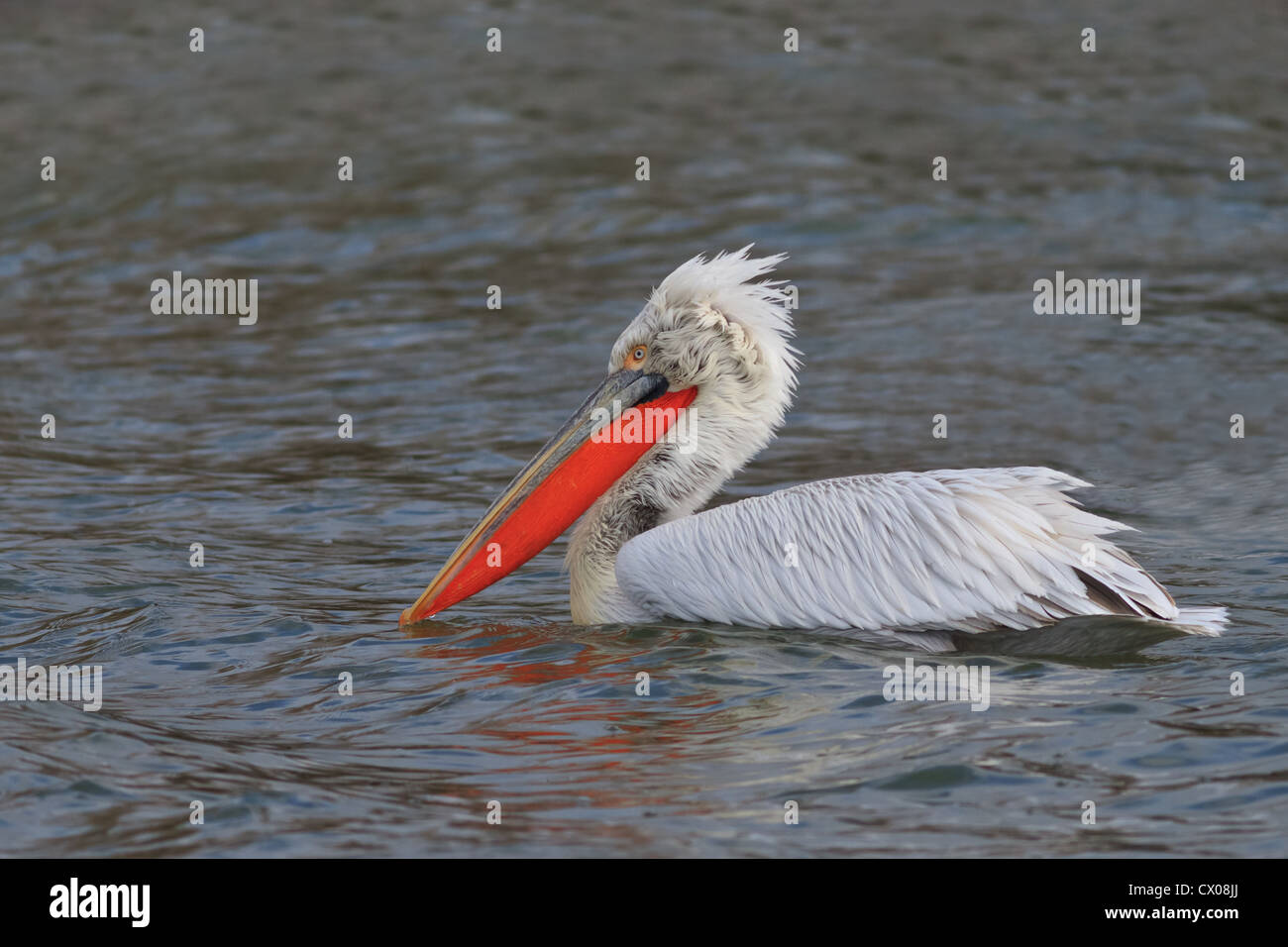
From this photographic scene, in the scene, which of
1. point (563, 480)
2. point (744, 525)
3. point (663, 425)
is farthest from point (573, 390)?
point (744, 525)

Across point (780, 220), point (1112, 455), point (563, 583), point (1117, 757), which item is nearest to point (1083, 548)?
point (1117, 757)

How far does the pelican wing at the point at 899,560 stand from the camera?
17.8ft

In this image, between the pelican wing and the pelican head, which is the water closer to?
the pelican wing

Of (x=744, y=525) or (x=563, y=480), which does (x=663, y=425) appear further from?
(x=744, y=525)

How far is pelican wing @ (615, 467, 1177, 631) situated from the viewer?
5418 mm

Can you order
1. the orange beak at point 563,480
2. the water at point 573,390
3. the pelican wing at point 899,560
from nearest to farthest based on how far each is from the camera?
the water at point 573,390 < the pelican wing at point 899,560 < the orange beak at point 563,480

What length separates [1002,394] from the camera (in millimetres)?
9570

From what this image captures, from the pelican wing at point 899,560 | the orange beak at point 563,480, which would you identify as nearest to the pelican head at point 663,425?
the orange beak at point 563,480

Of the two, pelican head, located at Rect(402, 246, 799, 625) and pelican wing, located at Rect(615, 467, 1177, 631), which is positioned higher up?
pelican head, located at Rect(402, 246, 799, 625)

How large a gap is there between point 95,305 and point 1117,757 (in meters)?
8.47

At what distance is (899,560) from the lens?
5566 millimetres

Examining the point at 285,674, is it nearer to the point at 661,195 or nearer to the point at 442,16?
the point at 661,195

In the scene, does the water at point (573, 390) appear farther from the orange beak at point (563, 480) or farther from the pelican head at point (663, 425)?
the pelican head at point (663, 425)

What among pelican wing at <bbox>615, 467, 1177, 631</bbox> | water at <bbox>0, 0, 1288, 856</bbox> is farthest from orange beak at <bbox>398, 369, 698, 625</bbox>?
pelican wing at <bbox>615, 467, 1177, 631</bbox>
